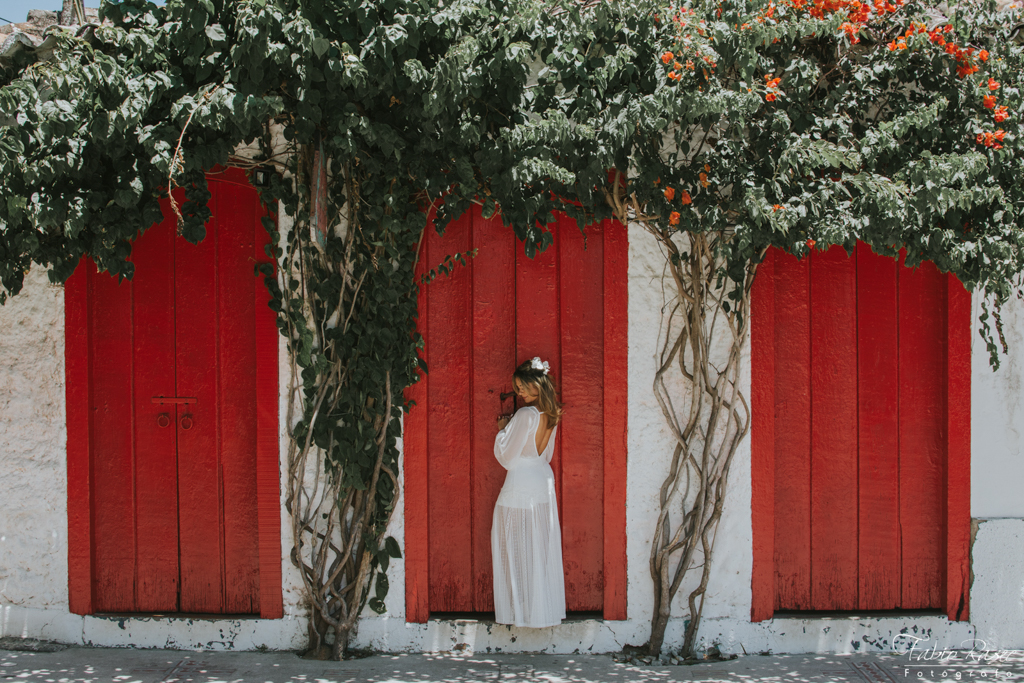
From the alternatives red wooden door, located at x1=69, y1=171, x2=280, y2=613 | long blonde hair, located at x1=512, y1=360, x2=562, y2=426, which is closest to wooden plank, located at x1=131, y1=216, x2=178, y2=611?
red wooden door, located at x1=69, y1=171, x2=280, y2=613

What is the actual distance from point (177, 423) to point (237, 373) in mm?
423

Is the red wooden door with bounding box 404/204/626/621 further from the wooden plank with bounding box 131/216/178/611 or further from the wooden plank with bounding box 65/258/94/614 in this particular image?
the wooden plank with bounding box 65/258/94/614

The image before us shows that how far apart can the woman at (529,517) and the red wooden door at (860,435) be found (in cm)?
119

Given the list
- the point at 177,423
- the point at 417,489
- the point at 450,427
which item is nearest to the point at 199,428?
the point at 177,423

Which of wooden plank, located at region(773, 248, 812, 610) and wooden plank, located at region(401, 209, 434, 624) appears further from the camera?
wooden plank, located at region(773, 248, 812, 610)

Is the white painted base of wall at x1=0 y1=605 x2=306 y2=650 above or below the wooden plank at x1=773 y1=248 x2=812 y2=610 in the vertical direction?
below

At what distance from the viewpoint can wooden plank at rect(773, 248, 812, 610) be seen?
12.0ft

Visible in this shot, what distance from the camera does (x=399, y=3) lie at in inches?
107

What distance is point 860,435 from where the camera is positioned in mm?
3668

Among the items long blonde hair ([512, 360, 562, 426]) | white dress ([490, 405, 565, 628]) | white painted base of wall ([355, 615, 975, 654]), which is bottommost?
white painted base of wall ([355, 615, 975, 654])

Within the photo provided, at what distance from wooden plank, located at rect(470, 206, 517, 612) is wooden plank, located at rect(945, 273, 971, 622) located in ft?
7.41

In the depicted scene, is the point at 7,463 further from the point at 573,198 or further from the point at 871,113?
the point at 871,113

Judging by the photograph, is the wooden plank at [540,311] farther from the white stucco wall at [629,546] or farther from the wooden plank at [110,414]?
the wooden plank at [110,414]

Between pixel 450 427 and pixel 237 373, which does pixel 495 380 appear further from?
pixel 237 373
